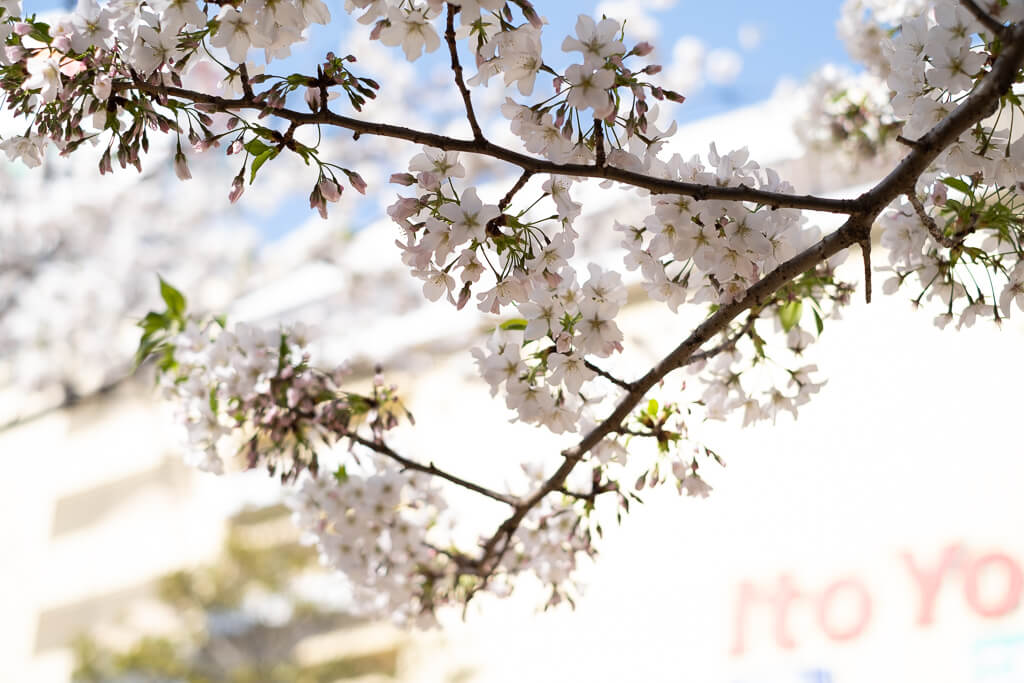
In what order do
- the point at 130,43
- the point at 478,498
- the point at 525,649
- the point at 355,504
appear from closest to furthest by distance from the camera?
the point at 130,43 → the point at 355,504 → the point at 525,649 → the point at 478,498

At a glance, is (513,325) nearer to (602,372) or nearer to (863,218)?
(602,372)

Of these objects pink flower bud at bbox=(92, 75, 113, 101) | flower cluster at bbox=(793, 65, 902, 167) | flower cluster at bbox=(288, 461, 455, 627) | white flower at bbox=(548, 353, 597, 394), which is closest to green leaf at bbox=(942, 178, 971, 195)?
white flower at bbox=(548, 353, 597, 394)

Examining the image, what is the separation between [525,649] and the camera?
10.8ft

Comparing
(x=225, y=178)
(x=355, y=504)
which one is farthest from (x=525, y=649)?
(x=225, y=178)

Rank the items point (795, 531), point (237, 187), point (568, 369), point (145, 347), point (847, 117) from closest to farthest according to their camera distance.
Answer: point (237, 187) → point (568, 369) → point (145, 347) → point (847, 117) → point (795, 531)

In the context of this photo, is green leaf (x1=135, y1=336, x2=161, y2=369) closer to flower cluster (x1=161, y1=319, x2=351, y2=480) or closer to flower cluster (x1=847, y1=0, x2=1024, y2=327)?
flower cluster (x1=161, y1=319, x2=351, y2=480)

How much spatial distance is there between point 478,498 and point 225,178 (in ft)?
8.69

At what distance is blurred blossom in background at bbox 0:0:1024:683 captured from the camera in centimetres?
257

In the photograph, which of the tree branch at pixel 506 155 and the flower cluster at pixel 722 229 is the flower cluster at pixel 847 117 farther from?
the tree branch at pixel 506 155

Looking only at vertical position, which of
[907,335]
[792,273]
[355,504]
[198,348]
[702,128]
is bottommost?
[792,273]

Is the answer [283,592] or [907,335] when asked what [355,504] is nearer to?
[907,335]

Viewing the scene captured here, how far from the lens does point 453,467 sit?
3846 millimetres

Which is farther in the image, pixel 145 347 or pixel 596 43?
pixel 145 347

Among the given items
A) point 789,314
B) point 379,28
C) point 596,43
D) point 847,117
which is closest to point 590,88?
point 596,43
